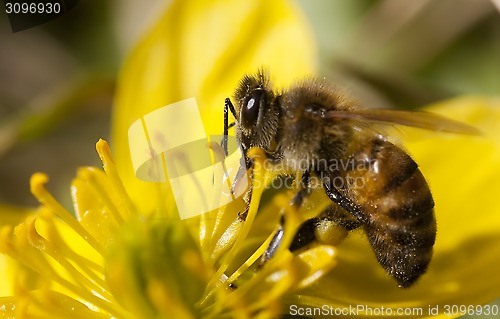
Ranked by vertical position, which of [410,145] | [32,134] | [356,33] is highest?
[356,33]

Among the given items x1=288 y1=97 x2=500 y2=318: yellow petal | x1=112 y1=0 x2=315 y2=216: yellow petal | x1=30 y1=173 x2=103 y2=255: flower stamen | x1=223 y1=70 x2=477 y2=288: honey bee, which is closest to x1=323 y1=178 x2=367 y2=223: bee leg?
x1=223 y1=70 x2=477 y2=288: honey bee

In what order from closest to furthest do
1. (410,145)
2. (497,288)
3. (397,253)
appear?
1. (397,253)
2. (497,288)
3. (410,145)

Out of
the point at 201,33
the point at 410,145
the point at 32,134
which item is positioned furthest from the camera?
the point at 32,134

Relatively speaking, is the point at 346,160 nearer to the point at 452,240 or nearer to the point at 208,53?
the point at 452,240

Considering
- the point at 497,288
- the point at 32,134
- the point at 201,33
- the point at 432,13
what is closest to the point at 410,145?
the point at 497,288

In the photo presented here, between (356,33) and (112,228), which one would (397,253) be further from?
(356,33)

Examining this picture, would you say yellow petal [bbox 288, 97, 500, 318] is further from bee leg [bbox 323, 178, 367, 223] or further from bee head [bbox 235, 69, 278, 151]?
bee head [bbox 235, 69, 278, 151]

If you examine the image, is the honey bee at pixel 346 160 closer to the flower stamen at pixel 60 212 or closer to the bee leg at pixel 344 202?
the bee leg at pixel 344 202

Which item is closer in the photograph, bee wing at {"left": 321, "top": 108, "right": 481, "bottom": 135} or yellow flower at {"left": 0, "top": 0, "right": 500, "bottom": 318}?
bee wing at {"left": 321, "top": 108, "right": 481, "bottom": 135}
